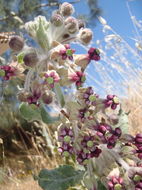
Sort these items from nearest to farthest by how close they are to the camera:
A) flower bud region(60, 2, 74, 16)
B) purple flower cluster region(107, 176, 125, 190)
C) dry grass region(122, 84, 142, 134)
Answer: purple flower cluster region(107, 176, 125, 190) → flower bud region(60, 2, 74, 16) → dry grass region(122, 84, 142, 134)

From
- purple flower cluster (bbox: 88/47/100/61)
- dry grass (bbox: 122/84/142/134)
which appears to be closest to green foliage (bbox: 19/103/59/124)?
purple flower cluster (bbox: 88/47/100/61)

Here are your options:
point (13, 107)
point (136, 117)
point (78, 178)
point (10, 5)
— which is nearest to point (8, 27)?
point (10, 5)

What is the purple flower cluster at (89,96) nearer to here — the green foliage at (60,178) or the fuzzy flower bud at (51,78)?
the fuzzy flower bud at (51,78)

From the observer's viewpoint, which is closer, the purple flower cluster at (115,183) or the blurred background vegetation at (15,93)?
the purple flower cluster at (115,183)

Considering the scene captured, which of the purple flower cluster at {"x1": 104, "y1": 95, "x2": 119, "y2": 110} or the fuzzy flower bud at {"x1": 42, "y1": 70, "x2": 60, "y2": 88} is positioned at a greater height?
the fuzzy flower bud at {"x1": 42, "y1": 70, "x2": 60, "y2": 88}

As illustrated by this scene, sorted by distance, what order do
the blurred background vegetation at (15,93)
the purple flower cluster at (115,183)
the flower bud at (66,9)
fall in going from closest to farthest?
the purple flower cluster at (115,183), the flower bud at (66,9), the blurred background vegetation at (15,93)

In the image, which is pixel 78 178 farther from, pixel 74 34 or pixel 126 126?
pixel 74 34

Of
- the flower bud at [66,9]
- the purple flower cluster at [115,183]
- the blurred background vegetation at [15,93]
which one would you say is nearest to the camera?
the purple flower cluster at [115,183]

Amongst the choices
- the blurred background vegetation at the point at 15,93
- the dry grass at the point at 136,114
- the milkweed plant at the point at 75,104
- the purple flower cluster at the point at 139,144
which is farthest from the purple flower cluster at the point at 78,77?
the blurred background vegetation at the point at 15,93

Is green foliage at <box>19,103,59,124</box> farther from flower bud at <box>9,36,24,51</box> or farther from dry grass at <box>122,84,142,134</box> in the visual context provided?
dry grass at <box>122,84,142,134</box>
